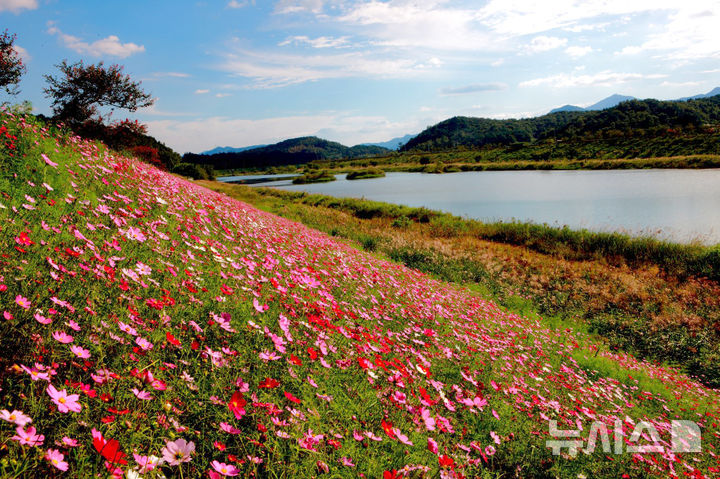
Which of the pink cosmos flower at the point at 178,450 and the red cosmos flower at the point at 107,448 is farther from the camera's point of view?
the pink cosmos flower at the point at 178,450

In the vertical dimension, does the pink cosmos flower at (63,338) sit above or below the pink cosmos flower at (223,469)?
above

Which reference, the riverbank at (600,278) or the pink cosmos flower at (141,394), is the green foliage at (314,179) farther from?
the pink cosmos flower at (141,394)

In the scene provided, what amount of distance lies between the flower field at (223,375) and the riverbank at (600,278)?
241 inches

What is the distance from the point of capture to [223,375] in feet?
7.25

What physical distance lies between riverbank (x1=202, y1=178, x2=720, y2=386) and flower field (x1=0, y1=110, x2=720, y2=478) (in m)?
6.12

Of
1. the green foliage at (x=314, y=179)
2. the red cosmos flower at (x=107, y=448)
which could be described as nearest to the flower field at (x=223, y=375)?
the red cosmos flower at (x=107, y=448)

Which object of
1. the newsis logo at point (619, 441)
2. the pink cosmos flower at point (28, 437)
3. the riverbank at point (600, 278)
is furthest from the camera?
the riverbank at point (600, 278)

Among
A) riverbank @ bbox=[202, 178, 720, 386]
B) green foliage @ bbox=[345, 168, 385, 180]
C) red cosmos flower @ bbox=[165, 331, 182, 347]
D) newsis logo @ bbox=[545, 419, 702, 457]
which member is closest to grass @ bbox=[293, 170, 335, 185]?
green foliage @ bbox=[345, 168, 385, 180]

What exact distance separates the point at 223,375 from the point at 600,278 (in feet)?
56.3

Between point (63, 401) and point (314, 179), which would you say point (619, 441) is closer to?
point (63, 401)

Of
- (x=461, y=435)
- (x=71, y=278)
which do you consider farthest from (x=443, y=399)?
(x=71, y=278)

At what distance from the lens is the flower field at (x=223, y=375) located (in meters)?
1.59

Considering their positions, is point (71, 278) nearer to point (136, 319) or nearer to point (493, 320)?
point (136, 319)

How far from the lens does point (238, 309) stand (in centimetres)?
292
